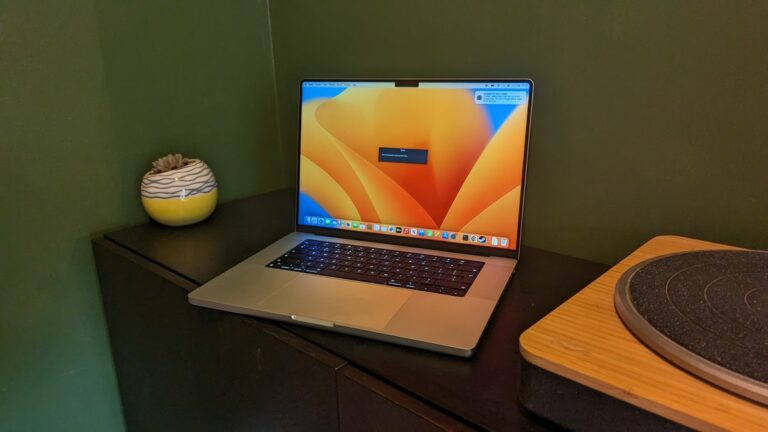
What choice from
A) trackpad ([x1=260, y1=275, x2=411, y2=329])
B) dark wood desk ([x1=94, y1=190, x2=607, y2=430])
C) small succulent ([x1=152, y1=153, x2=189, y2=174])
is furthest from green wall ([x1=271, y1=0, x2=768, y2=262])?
small succulent ([x1=152, y1=153, x2=189, y2=174])

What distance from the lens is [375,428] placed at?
0.54 metres

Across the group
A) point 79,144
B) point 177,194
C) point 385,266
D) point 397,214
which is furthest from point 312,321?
point 79,144

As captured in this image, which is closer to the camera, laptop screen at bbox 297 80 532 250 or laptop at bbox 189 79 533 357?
laptop at bbox 189 79 533 357

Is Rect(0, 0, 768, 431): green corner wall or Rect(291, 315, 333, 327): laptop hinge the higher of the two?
Rect(0, 0, 768, 431): green corner wall

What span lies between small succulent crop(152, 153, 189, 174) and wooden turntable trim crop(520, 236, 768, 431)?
→ 2.75ft

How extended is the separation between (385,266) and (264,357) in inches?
8.9

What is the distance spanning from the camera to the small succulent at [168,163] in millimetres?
1053

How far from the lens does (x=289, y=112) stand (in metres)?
1.28

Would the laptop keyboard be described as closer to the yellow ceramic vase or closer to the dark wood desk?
the dark wood desk

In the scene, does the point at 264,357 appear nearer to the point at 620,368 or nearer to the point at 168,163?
the point at 620,368

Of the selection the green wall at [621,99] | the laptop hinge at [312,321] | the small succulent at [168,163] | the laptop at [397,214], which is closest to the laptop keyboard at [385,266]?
the laptop at [397,214]

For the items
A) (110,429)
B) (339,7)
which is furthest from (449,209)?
(110,429)

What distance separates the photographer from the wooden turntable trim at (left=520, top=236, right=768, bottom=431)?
0.37 m

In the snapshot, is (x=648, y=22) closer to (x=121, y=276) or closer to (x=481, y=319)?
(x=481, y=319)
